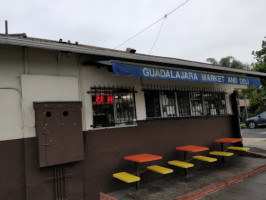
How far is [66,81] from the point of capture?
→ 15.7 feet

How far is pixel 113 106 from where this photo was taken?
551cm

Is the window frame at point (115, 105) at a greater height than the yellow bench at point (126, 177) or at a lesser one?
greater

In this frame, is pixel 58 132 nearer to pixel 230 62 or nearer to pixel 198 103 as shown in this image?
pixel 198 103

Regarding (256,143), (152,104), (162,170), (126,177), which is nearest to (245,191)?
(162,170)

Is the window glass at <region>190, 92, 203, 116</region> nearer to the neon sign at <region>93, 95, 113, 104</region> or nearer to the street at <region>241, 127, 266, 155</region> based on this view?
the neon sign at <region>93, 95, 113, 104</region>

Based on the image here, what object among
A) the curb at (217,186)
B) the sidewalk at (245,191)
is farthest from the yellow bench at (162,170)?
the sidewalk at (245,191)

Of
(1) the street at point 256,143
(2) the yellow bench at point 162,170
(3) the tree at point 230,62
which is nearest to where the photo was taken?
(2) the yellow bench at point 162,170

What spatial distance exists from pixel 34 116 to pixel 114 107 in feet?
6.59

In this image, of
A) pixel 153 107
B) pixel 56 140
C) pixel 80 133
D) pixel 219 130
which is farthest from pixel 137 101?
pixel 219 130

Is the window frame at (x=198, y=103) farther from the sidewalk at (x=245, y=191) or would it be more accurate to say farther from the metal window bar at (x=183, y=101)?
the sidewalk at (x=245, y=191)

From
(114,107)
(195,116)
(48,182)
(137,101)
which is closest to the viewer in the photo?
(48,182)

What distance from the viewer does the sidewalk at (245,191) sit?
472 cm

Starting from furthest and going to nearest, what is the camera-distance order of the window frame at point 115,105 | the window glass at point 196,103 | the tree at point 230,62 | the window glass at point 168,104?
1. the tree at point 230,62
2. the window glass at point 196,103
3. the window glass at point 168,104
4. the window frame at point 115,105

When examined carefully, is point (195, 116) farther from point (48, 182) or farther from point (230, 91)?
point (48, 182)
